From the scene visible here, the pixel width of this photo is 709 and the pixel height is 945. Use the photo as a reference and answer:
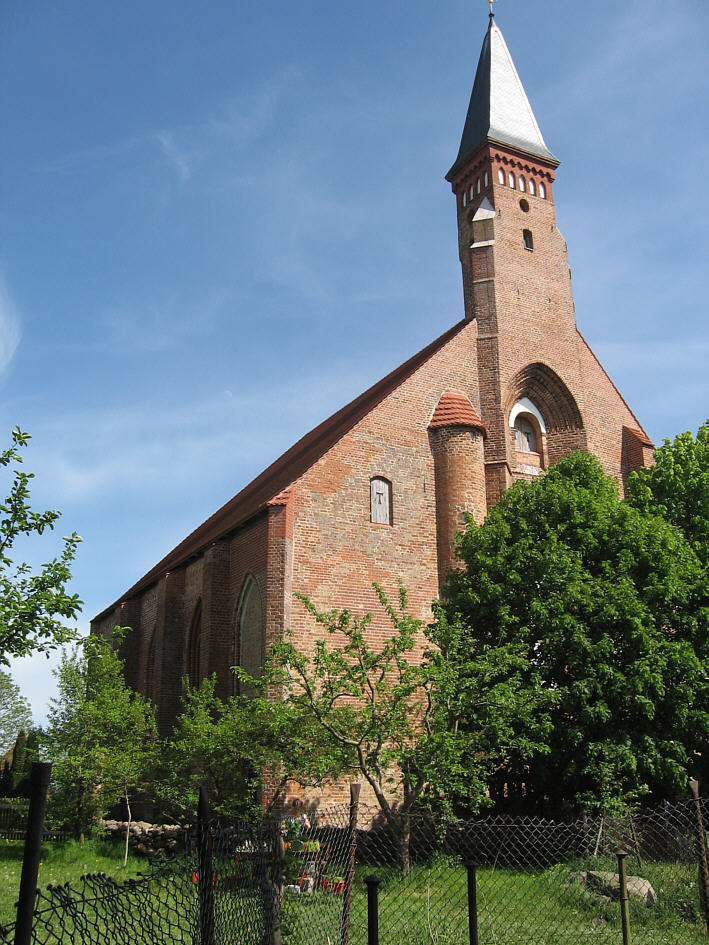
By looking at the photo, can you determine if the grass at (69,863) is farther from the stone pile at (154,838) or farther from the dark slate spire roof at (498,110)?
the dark slate spire roof at (498,110)

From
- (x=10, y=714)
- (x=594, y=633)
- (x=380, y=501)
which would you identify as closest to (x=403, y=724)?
(x=594, y=633)

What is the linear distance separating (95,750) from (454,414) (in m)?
11.1

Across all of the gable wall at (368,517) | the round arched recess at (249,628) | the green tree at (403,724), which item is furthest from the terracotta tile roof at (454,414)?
the green tree at (403,724)

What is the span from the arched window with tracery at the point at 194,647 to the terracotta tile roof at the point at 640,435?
12.9 m

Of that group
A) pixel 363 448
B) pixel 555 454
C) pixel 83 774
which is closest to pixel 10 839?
pixel 83 774

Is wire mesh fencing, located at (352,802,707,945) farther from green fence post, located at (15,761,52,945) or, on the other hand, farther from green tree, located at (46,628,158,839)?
green tree, located at (46,628,158,839)

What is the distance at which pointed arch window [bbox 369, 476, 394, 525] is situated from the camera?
18453 millimetres

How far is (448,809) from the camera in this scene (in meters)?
11.8

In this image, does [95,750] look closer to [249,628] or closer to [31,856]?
[249,628]

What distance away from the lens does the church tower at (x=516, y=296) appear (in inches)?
837

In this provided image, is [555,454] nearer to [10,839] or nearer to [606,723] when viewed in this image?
[606,723]

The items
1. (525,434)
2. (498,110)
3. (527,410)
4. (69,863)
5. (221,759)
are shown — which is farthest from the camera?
(498,110)

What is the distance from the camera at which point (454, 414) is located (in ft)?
64.1

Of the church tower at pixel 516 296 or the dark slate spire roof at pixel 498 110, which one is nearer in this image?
the church tower at pixel 516 296
